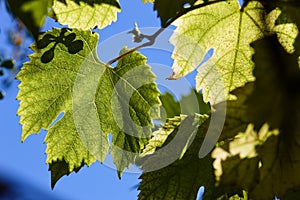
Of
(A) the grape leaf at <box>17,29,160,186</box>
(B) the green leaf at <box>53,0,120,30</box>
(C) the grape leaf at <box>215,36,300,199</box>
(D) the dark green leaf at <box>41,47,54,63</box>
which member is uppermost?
(B) the green leaf at <box>53,0,120,30</box>

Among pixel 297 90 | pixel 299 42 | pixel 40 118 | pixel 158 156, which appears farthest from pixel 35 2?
pixel 40 118

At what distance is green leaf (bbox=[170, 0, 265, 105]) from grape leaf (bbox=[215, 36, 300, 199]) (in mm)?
205

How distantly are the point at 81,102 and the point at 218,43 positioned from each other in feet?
1.29

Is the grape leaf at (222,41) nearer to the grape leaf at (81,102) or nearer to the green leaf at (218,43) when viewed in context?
the green leaf at (218,43)

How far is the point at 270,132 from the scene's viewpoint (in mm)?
749

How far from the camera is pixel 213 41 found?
1.09 meters

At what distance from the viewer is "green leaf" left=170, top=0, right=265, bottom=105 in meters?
1.04

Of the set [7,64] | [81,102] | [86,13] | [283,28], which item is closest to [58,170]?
[81,102]

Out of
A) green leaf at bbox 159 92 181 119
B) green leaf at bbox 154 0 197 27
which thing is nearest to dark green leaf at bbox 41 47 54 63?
green leaf at bbox 154 0 197 27

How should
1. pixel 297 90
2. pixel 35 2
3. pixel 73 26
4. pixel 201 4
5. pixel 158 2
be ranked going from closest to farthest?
pixel 35 2, pixel 297 90, pixel 158 2, pixel 201 4, pixel 73 26

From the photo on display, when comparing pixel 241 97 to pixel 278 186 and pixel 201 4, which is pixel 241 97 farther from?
pixel 201 4

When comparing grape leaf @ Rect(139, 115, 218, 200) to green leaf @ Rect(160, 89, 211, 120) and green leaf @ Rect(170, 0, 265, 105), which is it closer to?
green leaf @ Rect(170, 0, 265, 105)

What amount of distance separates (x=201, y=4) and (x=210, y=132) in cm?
27

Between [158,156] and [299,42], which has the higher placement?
[299,42]
